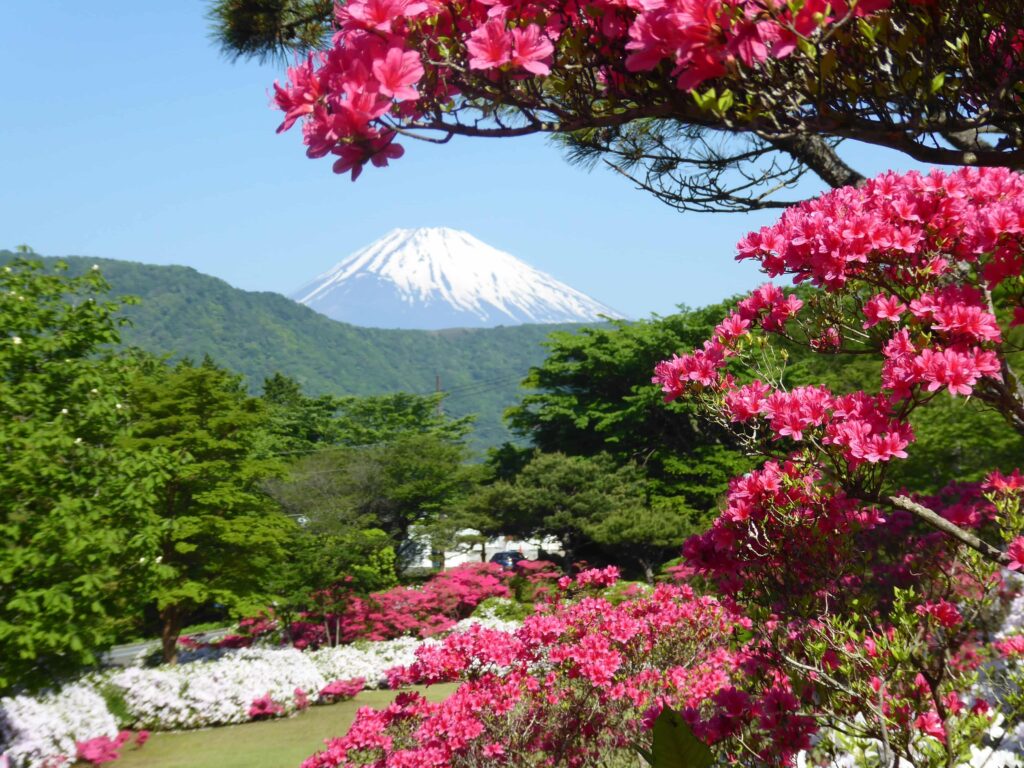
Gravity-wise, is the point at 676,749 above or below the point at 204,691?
above

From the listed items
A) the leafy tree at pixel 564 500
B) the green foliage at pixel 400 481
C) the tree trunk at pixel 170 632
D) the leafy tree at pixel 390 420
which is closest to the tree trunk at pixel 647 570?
the leafy tree at pixel 564 500

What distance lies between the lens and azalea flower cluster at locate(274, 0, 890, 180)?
5.69 feet

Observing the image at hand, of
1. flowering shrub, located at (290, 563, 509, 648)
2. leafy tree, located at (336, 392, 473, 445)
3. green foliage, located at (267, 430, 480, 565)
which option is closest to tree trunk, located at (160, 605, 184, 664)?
flowering shrub, located at (290, 563, 509, 648)

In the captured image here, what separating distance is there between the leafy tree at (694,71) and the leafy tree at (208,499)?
1420 cm

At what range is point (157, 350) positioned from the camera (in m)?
200

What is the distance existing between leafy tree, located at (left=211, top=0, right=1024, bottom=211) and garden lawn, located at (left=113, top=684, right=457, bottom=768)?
896 centimetres

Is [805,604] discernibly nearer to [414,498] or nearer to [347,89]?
[347,89]

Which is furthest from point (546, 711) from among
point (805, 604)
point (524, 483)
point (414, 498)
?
point (414, 498)

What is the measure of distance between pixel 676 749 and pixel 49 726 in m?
11.5

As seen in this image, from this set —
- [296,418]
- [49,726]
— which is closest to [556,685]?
[49,726]

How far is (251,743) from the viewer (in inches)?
463

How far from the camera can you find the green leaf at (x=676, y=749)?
85 centimetres

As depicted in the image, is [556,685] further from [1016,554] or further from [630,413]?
[630,413]

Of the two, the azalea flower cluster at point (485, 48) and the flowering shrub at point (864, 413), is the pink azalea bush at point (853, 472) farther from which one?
the azalea flower cluster at point (485, 48)
